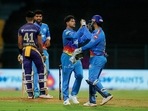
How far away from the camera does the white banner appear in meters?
28.5

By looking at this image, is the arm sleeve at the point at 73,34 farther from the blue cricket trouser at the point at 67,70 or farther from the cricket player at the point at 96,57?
the blue cricket trouser at the point at 67,70

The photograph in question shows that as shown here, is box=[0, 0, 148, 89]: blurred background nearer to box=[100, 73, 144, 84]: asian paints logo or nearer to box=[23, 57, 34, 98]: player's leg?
box=[100, 73, 144, 84]: asian paints logo

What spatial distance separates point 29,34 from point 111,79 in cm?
1340

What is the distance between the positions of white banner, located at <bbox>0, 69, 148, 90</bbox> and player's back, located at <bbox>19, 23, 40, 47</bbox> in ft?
40.9

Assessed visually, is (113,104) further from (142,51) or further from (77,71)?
(142,51)

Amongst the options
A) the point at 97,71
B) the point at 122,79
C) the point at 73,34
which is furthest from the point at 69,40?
the point at 122,79

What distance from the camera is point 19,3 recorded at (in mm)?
36312

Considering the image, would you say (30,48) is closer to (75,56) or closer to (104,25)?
(75,56)

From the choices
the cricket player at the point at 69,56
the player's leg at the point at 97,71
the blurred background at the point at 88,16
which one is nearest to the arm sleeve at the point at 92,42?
the player's leg at the point at 97,71

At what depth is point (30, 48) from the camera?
15.9 meters

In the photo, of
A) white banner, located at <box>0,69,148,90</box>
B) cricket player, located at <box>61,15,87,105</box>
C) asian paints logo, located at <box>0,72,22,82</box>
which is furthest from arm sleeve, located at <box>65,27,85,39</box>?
asian paints logo, located at <box>0,72,22,82</box>

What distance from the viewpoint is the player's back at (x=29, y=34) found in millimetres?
15812

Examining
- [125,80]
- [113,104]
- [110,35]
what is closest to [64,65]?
[113,104]

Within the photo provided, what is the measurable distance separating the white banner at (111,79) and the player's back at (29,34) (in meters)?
12.5
